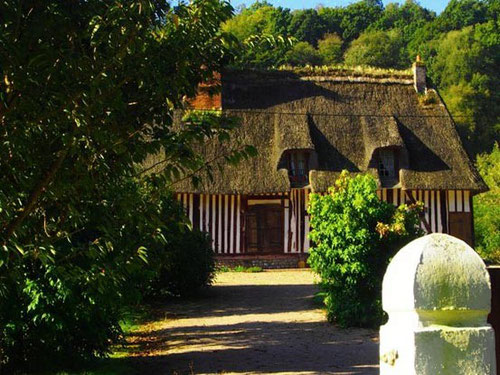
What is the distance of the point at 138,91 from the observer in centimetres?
432

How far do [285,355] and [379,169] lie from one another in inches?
635

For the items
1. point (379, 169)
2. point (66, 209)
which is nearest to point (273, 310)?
point (66, 209)

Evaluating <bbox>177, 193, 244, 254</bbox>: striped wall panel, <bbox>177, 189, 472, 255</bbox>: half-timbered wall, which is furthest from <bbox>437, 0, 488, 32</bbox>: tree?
<bbox>177, 193, 244, 254</bbox>: striped wall panel

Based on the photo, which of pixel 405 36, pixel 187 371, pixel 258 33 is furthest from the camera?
pixel 405 36

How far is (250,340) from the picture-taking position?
1007 centimetres

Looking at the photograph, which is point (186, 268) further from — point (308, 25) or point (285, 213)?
point (308, 25)

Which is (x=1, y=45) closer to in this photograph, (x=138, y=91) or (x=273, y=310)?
(x=138, y=91)

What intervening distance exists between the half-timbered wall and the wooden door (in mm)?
75

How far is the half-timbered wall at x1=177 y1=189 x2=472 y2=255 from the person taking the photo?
22578 mm

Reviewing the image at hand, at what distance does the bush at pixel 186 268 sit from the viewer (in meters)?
13.6

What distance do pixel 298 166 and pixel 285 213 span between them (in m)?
1.92

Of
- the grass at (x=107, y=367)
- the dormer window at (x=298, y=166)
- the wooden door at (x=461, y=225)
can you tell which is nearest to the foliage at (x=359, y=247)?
the grass at (x=107, y=367)

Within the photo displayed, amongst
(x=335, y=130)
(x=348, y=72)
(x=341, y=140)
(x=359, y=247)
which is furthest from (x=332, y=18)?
(x=359, y=247)

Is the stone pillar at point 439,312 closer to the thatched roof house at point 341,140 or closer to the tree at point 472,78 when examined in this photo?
the thatched roof house at point 341,140
